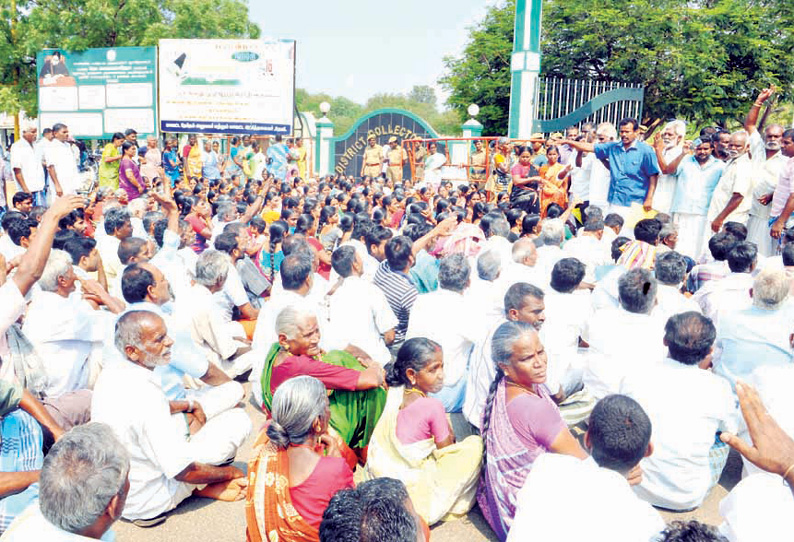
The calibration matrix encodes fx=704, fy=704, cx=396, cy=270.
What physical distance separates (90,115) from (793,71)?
24.6 m

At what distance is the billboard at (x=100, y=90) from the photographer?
19891 mm

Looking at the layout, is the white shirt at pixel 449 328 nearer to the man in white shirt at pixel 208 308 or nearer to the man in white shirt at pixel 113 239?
the man in white shirt at pixel 208 308

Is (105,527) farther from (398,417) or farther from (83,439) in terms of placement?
(398,417)

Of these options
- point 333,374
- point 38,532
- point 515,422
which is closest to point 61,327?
point 333,374

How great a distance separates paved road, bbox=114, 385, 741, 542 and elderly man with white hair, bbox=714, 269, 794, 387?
0.81 metres

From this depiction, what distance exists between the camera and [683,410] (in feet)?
10.9

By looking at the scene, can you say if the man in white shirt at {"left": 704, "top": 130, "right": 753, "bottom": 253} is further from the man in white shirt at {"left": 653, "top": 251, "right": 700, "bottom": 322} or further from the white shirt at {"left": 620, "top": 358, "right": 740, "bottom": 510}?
the white shirt at {"left": 620, "top": 358, "right": 740, "bottom": 510}

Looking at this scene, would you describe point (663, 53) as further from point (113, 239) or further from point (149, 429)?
point (149, 429)

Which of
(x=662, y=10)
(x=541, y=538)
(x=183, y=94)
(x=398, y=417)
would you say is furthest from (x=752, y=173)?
(x=662, y=10)

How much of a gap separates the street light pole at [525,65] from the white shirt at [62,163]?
357 inches

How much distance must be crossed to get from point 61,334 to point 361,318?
69.7 inches

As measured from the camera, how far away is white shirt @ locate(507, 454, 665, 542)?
2.28 meters

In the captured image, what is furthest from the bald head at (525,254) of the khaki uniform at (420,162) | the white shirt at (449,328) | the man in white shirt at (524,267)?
the khaki uniform at (420,162)

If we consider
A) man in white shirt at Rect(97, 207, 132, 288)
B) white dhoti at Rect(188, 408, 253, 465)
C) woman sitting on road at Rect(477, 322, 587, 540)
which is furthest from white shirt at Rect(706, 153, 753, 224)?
man in white shirt at Rect(97, 207, 132, 288)
